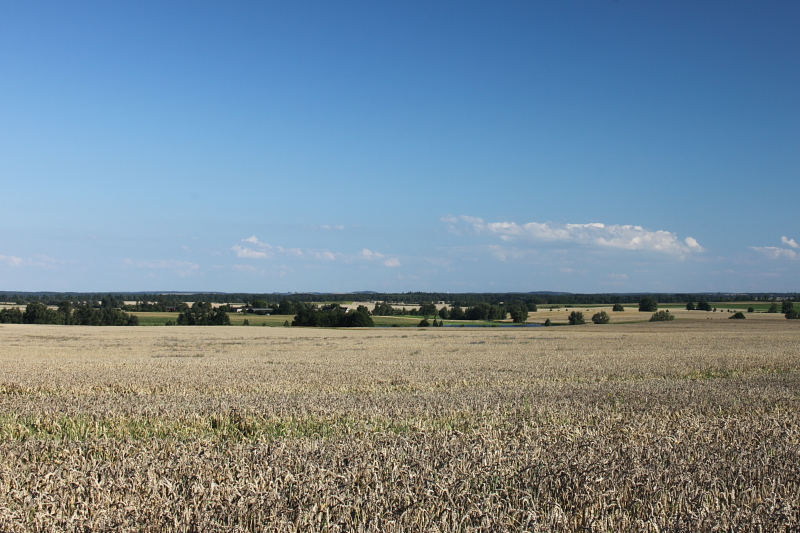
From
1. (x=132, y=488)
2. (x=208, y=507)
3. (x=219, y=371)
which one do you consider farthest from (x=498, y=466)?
(x=219, y=371)

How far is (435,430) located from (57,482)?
15.7 ft

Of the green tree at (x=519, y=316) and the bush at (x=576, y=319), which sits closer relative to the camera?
the bush at (x=576, y=319)

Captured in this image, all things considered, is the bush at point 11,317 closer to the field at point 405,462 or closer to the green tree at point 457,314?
the green tree at point 457,314

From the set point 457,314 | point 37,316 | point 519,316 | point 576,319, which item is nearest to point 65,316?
point 37,316

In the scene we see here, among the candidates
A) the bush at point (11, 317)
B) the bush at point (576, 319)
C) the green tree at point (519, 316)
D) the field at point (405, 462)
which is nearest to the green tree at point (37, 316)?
the bush at point (11, 317)

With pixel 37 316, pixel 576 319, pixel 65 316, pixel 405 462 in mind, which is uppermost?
pixel 405 462

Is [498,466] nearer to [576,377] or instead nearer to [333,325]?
[576,377]

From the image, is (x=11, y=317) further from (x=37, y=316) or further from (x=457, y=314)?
(x=457, y=314)

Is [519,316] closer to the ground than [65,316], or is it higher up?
closer to the ground

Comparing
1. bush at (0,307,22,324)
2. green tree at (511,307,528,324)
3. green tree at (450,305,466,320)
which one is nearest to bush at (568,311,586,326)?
green tree at (511,307,528,324)

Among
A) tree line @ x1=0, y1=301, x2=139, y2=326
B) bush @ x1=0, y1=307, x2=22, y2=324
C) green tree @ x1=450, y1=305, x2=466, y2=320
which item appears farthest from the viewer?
green tree @ x1=450, y1=305, x2=466, y2=320

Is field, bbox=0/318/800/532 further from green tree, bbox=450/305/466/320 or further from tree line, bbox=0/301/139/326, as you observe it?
green tree, bbox=450/305/466/320

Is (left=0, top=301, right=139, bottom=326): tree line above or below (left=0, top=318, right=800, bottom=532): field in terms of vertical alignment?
below

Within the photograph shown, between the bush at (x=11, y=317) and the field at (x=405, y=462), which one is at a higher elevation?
the field at (x=405, y=462)
